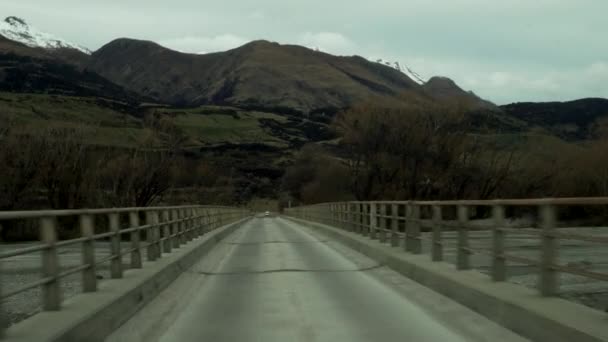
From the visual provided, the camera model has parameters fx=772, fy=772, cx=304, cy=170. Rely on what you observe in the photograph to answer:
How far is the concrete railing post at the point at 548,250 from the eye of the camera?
8.23 m

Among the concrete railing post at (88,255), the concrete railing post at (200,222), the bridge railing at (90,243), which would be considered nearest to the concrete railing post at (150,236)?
the bridge railing at (90,243)

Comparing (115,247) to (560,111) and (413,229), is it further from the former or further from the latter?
(560,111)

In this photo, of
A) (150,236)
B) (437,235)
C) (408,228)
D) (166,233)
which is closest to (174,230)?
(166,233)

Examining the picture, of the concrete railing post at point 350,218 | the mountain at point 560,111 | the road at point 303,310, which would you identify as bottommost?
the road at point 303,310

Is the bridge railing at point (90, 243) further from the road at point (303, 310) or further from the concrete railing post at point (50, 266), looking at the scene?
the road at point (303, 310)

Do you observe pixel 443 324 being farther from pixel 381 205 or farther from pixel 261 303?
pixel 381 205

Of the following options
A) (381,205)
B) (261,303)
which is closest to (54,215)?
(261,303)

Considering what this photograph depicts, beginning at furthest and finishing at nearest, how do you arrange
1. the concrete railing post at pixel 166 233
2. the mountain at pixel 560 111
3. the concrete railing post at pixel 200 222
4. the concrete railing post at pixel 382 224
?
the mountain at pixel 560 111 → the concrete railing post at pixel 200 222 → the concrete railing post at pixel 382 224 → the concrete railing post at pixel 166 233

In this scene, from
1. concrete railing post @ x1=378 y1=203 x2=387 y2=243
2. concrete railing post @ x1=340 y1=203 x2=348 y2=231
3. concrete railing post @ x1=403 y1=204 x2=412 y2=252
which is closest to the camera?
concrete railing post @ x1=403 y1=204 x2=412 y2=252

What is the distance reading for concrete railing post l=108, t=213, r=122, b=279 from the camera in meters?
10.9

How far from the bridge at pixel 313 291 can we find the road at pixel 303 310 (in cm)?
2

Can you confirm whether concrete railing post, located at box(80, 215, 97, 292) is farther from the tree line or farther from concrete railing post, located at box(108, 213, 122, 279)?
the tree line

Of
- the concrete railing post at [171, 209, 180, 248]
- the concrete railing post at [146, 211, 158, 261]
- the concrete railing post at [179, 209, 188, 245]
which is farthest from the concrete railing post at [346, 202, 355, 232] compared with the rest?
the concrete railing post at [146, 211, 158, 261]

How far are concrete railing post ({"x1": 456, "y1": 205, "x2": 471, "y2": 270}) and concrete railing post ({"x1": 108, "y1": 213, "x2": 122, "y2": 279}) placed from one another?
507cm
